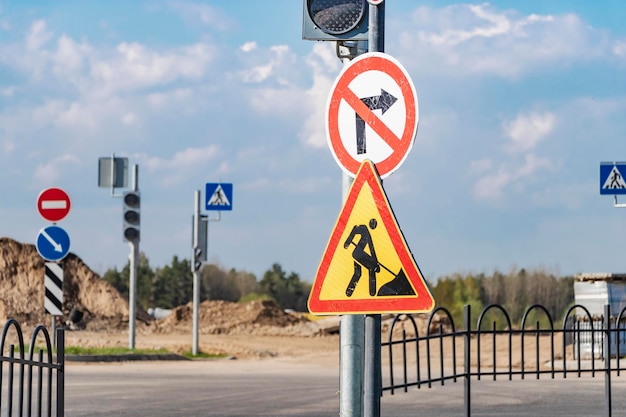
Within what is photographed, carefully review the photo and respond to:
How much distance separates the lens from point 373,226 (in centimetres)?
634

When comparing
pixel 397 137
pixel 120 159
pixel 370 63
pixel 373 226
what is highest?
pixel 120 159

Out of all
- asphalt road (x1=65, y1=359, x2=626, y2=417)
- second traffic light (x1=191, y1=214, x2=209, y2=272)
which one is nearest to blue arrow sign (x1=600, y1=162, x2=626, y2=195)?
asphalt road (x1=65, y1=359, x2=626, y2=417)

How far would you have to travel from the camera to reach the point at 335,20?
7355 millimetres

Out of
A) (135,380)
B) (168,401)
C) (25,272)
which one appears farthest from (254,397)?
(25,272)

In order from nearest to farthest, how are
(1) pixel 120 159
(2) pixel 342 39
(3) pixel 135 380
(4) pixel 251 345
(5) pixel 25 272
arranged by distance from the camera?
1. (2) pixel 342 39
2. (3) pixel 135 380
3. (1) pixel 120 159
4. (4) pixel 251 345
5. (5) pixel 25 272

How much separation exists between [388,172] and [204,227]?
77.6 feet

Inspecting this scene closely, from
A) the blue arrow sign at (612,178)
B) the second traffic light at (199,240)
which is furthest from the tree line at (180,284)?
the blue arrow sign at (612,178)

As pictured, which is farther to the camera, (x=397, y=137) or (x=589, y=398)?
(x=589, y=398)

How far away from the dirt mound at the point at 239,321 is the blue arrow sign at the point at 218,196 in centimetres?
1753

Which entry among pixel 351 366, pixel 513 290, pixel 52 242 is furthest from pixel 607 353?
pixel 513 290

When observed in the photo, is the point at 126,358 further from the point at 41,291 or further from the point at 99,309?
the point at 99,309

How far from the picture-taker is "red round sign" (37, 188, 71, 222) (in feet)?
64.2

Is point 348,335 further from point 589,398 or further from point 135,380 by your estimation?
point 135,380

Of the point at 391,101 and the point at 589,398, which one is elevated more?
the point at 391,101
